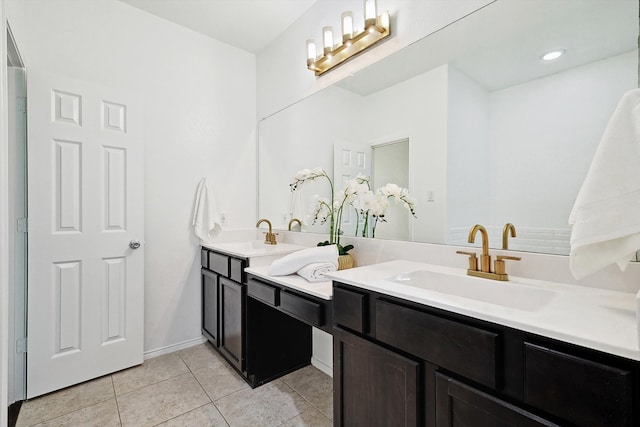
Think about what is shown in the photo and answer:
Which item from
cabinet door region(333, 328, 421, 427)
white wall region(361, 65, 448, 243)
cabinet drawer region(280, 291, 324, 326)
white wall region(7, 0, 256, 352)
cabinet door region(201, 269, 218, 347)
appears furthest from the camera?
cabinet door region(201, 269, 218, 347)

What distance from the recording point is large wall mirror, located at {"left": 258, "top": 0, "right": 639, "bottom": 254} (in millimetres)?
1091

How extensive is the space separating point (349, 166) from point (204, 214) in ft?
4.49

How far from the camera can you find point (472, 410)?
0.83 m

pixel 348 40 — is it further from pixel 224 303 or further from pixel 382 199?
pixel 224 303

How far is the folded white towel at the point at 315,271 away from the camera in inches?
61.2

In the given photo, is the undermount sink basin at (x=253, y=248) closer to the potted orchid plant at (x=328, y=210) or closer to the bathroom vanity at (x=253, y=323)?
the bathroom vanity at (x=253, y=323)

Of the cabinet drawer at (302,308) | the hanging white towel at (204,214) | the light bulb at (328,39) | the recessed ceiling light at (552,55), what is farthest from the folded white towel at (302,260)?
the light bulb at (328,39)

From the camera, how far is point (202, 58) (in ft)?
8.71

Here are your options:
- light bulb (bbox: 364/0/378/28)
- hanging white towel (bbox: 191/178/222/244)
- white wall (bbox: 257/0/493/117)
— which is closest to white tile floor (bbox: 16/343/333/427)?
hanging white towel (bbox: 191/178/222/244)

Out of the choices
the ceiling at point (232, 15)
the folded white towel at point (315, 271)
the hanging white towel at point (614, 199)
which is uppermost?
the ceiling at point (232, 15)

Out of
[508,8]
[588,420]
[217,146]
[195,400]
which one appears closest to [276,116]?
[217,146]

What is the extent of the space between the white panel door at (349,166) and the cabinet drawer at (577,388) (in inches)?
47.8

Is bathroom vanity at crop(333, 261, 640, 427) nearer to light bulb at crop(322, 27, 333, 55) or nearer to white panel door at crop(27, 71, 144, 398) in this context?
light bulb at crop(322, 27, 333, 55)

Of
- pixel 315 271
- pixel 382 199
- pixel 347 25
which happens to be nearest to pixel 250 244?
pixel 315 271
